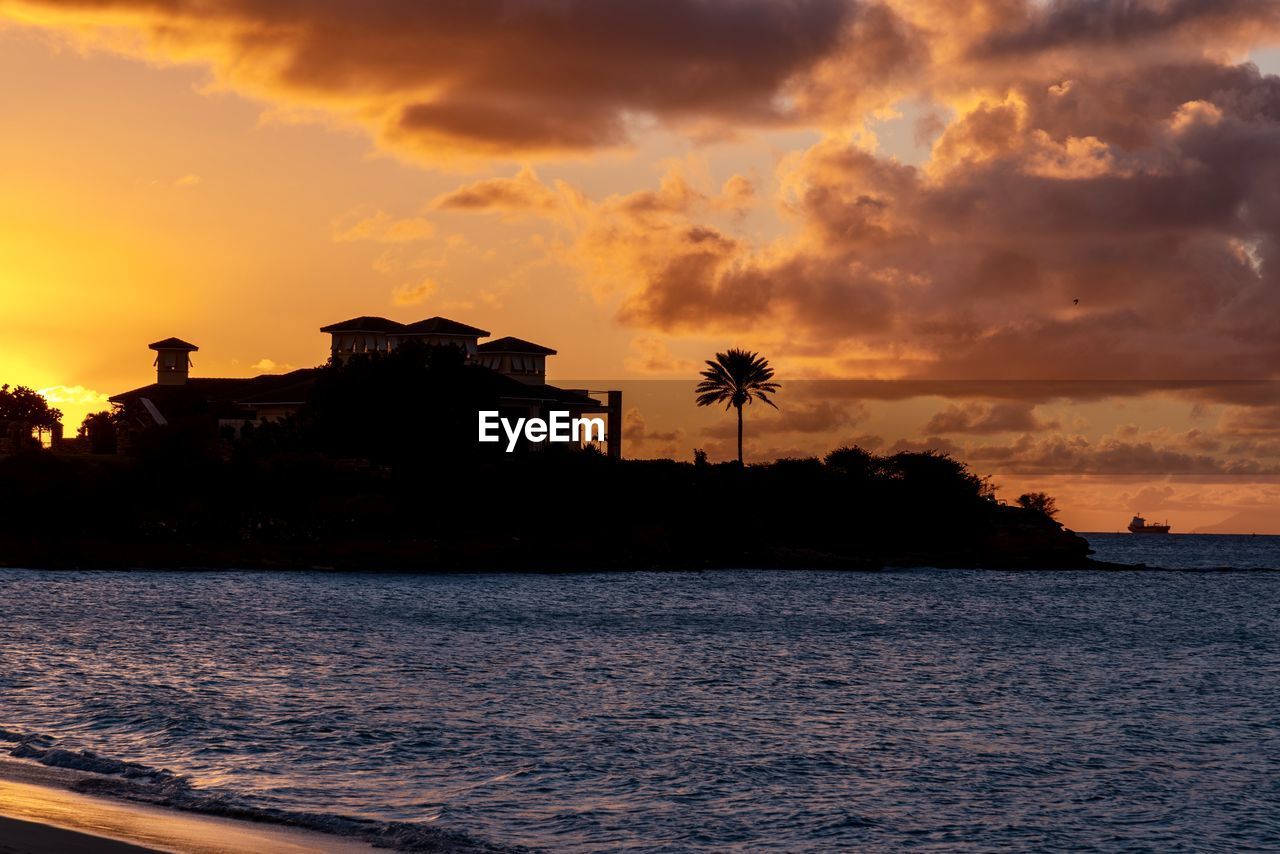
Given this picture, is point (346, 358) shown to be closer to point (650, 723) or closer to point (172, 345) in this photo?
point (172, 345)

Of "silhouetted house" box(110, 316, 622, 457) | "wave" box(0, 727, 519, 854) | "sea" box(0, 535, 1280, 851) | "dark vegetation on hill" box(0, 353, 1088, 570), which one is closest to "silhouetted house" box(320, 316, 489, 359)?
"silhouetted house" box(110, 316, 622, 457)

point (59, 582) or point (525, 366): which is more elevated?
point (525, 366)

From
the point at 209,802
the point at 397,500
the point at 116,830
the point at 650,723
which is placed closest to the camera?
the point at 116,830

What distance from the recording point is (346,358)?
144750 millimetres

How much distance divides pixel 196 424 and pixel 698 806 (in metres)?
96.7

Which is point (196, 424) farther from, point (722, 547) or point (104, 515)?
point (722, 547)

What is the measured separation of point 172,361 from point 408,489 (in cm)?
4417

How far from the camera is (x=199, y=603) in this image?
68875 mm

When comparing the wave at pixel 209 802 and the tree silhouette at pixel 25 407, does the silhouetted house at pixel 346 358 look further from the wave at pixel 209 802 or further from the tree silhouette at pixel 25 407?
the wave at pixel 209 802

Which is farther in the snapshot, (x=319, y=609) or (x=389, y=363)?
(x=389, y=363)

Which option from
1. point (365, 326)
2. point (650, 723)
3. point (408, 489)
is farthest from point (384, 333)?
point (650, 723)

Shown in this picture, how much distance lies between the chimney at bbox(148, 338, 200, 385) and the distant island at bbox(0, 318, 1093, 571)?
0.23 metres

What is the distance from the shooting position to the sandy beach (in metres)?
16.8

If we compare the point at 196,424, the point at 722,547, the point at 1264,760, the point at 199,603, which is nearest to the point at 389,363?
the point at 196,424
